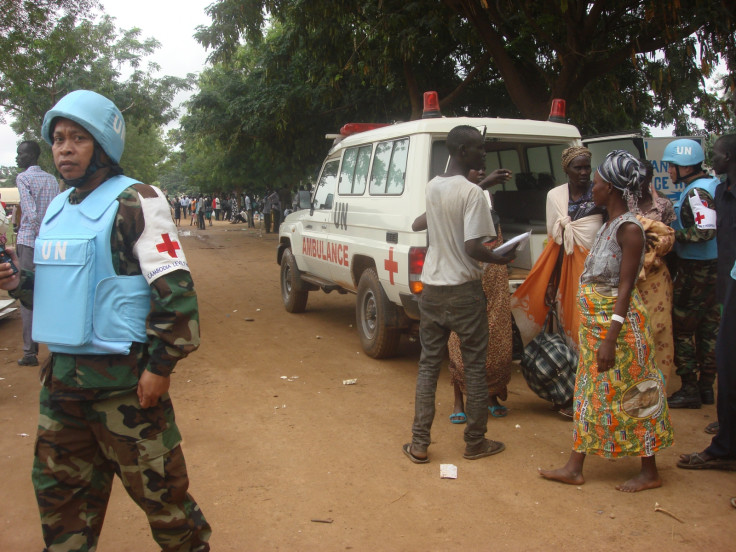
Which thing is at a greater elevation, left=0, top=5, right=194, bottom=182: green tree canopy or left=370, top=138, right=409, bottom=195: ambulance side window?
left=0, top=5, right=194, bottom=182: green tree canopy

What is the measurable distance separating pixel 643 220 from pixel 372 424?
223 cm

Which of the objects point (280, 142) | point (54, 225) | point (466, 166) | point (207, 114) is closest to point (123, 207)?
point (54, 225)

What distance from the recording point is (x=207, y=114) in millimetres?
19078

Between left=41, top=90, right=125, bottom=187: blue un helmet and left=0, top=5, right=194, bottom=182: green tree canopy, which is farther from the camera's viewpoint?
left=0, top=5, right=194, bottom=182: green tree canopy


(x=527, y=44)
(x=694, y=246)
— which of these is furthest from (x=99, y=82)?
(x=694, y=246)

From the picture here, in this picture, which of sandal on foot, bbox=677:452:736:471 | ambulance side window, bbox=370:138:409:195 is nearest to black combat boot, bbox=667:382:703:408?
sandal on foot, bbox=677:452:736:471

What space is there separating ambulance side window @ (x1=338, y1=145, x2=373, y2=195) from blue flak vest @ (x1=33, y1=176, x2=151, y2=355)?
4417 millimetres

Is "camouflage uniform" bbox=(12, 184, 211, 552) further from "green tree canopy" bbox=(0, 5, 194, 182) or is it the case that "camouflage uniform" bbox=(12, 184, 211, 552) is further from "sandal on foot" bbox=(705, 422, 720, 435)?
"green tree canopy" bbox=(0, 5, 194, 182)

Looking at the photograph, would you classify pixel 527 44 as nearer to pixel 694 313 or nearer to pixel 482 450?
pixel 694 313

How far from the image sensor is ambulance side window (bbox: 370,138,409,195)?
5.84m

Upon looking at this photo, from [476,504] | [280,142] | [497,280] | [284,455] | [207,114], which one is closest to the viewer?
[476,504]

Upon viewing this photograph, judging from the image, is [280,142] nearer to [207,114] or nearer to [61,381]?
[207,114]

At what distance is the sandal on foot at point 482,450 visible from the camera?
4.08 m

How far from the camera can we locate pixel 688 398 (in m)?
4.99
